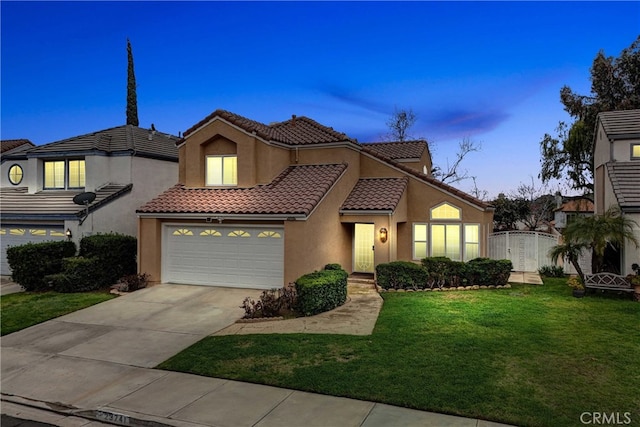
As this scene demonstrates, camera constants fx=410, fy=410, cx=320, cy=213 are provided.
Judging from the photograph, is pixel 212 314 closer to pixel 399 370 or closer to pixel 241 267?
pixel 241 267

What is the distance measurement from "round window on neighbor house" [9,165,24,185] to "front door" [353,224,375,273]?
17279 millimetres

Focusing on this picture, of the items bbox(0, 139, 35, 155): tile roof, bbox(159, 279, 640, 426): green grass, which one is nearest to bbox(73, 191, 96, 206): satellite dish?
bbox(159, 279, 640, 426): green grass

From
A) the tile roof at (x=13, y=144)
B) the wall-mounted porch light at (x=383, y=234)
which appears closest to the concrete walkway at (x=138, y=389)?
the wall-mounted porch light at (x=383, y=234)

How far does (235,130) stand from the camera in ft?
54.0

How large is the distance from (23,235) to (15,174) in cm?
496

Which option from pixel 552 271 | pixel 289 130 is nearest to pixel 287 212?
pixel 289 130

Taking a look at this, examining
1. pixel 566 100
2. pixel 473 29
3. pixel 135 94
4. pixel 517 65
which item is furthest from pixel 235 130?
pixel 566 100

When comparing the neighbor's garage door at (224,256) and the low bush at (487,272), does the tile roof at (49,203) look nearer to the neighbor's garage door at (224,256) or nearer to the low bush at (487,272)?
the neighbor's garage door at (224,256)

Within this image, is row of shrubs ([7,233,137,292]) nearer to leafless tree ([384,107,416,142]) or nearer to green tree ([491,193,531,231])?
green tree ([491,193,531,231])

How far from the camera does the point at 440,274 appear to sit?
1452 centimetres

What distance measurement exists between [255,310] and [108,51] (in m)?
28.8

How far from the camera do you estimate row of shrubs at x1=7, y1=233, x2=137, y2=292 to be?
14789 millimetres

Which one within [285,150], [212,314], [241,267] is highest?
[285,150]

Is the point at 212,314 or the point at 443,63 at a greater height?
the point at 443,63
